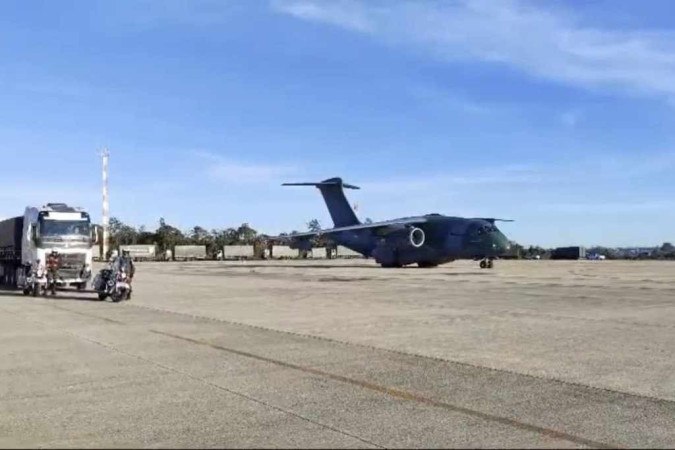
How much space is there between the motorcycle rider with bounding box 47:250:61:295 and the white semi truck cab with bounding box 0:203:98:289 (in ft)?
0.73

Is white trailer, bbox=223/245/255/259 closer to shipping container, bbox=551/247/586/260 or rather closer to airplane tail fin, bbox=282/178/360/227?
shipping container, bbox=551/247/586/260

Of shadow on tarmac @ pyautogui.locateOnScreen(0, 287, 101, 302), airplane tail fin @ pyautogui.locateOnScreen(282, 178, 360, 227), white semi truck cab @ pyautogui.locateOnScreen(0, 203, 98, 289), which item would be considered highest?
airplane tail fin @ pyautogui.locateOnScreen(282, 178, 360, 227)

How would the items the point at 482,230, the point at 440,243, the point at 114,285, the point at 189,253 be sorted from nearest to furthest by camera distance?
the point at 114,285 → the point at 482,230 → the point at 440,243 → the point at 189,253

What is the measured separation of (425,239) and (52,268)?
2848cm

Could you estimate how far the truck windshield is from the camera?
1086 inches

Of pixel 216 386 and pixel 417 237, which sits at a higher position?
pixel 417 237

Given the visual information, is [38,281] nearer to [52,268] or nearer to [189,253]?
[52,268]

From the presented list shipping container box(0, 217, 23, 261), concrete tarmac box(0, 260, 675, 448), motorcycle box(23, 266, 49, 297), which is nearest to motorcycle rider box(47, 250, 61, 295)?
motorcycle box(23, 266, 49, 297)

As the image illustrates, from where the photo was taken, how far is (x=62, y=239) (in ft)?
91.1

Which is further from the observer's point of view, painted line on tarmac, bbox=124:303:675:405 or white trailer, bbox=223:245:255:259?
white trailer, bbox=223:245:255:259

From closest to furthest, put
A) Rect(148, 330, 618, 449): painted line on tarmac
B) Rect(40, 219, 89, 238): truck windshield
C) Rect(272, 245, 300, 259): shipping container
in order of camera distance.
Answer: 1. Rect(148, 330, 618, 449): painted line on tarmac
2. Rect(40, 219, 89, 238): truck windshield
3. Rect(272, 245, 300, 259): shipping container

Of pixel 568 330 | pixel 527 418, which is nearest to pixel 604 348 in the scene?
pixel 568 330

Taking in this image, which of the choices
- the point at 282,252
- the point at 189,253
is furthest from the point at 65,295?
the point at 282,252

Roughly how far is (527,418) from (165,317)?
1242cm
